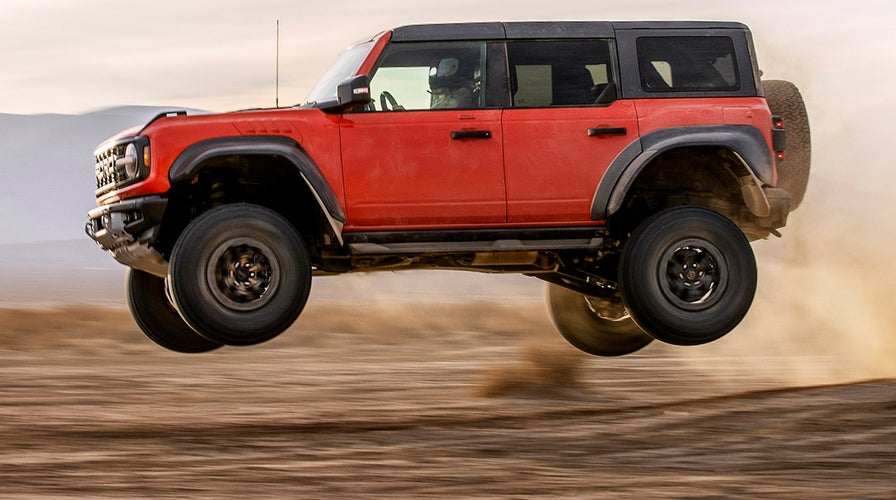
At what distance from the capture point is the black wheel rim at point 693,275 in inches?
335

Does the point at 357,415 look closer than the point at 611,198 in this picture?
No

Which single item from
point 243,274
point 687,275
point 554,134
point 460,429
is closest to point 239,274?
point 243,274

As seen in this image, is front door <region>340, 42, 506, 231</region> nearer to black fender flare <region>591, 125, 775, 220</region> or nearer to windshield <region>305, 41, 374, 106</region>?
windshield <region>305, 41, 374, 106</region>

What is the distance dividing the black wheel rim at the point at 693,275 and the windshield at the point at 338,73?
2.30 metres

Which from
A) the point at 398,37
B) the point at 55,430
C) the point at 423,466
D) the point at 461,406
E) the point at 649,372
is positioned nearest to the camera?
the point at 423,466

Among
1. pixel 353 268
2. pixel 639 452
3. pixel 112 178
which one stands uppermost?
pixel 112 178

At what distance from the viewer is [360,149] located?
26.3ft

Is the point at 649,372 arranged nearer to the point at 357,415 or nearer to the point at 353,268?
the point at 357,415

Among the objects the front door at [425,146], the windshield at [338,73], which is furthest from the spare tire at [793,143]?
the windshield at [338,73]

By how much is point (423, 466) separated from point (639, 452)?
4.83 feet

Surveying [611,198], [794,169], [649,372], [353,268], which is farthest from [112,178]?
[649,372]

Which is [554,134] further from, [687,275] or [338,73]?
[338,73]

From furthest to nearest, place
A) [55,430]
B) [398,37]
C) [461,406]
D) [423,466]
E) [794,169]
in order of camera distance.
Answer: [461,406], [55,430], [794,169], [398,37], [423,466]

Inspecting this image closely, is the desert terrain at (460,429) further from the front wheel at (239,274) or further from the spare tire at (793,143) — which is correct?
the spare tire at (793,143)
